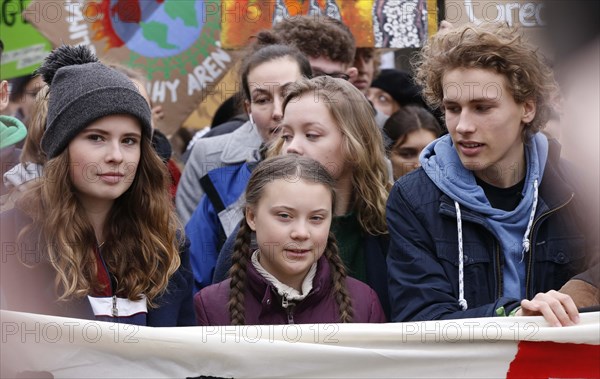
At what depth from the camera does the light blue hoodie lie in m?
3.70

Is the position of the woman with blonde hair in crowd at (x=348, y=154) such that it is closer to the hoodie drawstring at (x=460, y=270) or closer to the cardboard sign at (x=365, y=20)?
the hoodie drawstring at (x=460, y=270)

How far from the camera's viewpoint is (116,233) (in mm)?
3707

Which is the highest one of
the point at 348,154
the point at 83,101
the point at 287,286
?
the point at 83,101

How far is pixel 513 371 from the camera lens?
10.5ft

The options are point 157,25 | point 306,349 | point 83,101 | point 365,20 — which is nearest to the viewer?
point 306,349

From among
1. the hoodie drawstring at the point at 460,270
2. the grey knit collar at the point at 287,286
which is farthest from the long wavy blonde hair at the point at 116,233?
the hoodie drawstring at the point at 460,270

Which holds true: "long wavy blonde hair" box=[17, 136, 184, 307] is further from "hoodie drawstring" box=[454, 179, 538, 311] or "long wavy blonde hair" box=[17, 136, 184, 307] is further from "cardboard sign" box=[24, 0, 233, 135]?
"cardboard sign" box=[24, 0, 233, 135]

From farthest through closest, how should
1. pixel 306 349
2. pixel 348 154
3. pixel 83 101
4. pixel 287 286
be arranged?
pixel 348 154 < pixel 287 286 < pixel 83 101 < pixel 306 349

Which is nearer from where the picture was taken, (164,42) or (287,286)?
(287,286)

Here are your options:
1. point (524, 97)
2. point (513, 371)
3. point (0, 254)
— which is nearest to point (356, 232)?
point (524, 97)

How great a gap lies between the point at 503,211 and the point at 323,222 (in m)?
0.67

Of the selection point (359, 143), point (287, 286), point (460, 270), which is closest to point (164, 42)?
point (359, 143)

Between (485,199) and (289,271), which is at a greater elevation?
(485,199)

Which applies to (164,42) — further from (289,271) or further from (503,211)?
(503,211)
